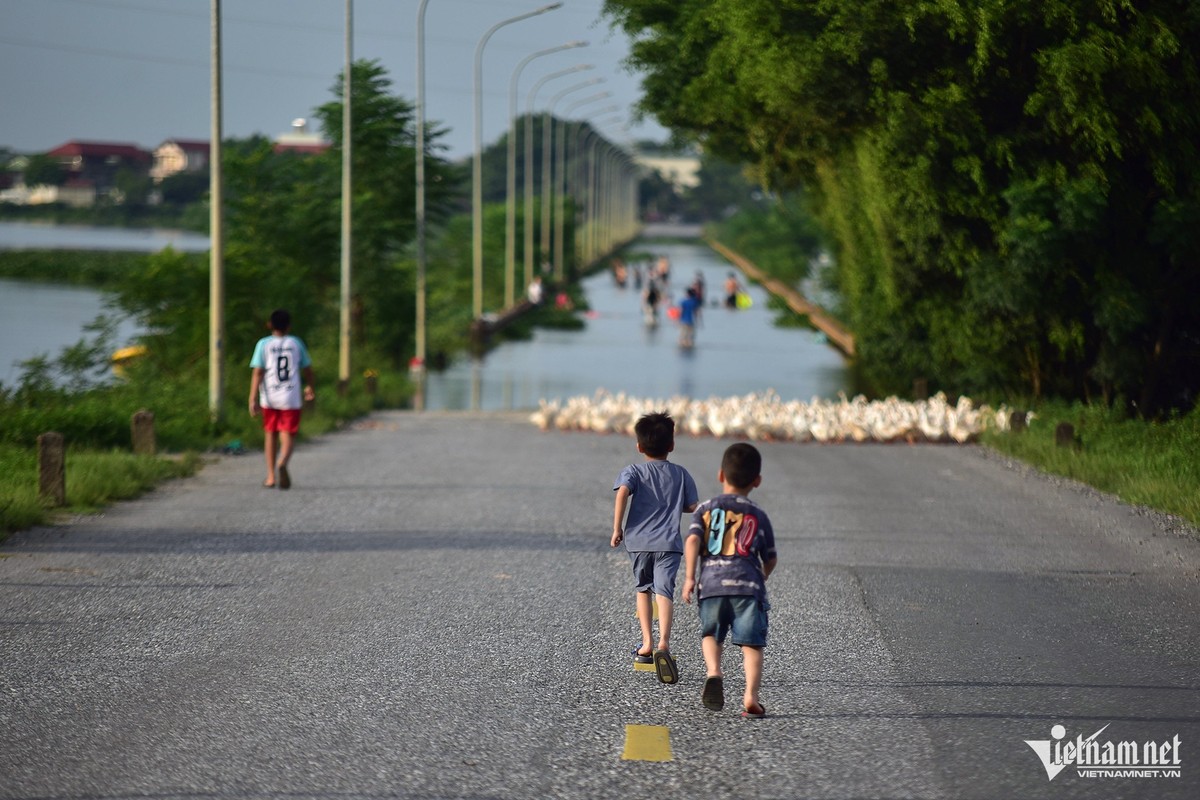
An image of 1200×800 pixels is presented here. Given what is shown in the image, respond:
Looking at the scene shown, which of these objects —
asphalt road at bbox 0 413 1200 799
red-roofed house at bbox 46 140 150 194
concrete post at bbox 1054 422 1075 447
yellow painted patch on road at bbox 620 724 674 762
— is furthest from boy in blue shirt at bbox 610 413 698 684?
red-roofed house at bbox 46 140 150 194

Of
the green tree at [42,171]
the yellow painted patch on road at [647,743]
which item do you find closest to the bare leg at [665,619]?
the yellow painted patch on road at [647,743]

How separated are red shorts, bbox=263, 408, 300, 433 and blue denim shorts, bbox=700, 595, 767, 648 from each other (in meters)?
9.12

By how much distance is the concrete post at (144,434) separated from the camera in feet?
57.9

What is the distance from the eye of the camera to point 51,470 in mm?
13516

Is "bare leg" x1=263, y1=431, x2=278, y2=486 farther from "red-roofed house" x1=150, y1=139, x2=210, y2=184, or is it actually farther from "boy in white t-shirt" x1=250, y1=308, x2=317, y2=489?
"red-roofed house" x1=150, y1=139, x2=210, y2=184

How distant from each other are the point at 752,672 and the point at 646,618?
1034 millimetres

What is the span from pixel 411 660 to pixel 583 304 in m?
61.5

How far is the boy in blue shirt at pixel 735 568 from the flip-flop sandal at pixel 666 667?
1.48ft

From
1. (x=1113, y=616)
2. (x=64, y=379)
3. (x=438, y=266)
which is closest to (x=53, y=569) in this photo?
(x=1113, y=616)

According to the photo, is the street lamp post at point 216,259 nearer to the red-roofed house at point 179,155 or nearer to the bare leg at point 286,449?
the bare leg at point 286,449

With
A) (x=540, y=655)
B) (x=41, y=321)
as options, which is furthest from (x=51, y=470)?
(x=41, y=321)

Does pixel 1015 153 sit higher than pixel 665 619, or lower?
higher

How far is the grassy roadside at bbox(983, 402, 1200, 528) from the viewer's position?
14.6 metres

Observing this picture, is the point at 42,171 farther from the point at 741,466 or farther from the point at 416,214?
the point at 741,466
